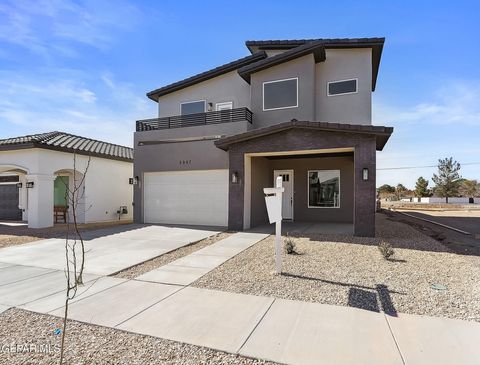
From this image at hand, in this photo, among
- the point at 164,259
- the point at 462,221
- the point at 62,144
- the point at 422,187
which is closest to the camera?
the point at 164,259

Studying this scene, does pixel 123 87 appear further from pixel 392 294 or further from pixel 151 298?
pixel 392 294

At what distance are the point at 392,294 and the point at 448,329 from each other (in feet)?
4.07

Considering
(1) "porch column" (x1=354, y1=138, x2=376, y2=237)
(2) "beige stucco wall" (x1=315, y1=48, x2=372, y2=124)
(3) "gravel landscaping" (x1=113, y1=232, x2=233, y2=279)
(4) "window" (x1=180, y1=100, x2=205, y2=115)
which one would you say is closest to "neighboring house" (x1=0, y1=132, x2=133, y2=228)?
(4) "window" (x1=180, y1=100, x2=205, y2=115)

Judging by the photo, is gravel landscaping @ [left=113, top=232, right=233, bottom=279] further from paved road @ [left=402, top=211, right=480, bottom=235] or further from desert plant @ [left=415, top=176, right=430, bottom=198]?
desert plant @ [left=415, top=176, right=430, bottom=198]

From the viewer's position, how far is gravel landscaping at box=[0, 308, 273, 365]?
10.6 ft

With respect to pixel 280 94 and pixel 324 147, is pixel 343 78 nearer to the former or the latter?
pixel 280 94

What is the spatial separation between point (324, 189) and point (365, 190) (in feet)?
17.3

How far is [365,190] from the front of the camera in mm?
10547

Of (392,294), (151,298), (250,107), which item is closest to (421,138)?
(250,107)

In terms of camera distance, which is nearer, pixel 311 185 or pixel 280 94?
pixel 280 94

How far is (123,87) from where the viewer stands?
49.8ft

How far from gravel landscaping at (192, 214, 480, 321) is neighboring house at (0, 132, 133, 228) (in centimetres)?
909

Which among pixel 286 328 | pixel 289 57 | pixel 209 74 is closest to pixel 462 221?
pixel 289 57

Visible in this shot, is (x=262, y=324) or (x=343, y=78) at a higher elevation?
(x=343, y=78)
